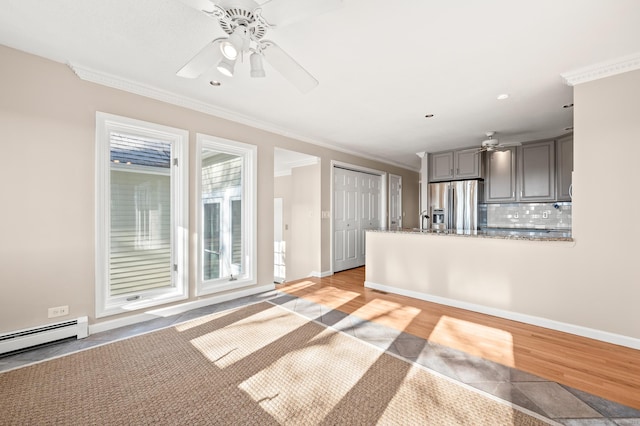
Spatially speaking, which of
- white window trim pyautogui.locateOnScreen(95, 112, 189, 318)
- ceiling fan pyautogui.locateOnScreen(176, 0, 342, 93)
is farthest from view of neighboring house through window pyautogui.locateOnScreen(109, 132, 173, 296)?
ceiling fan pyautogui.locateOnScreen(176, 0, 342, 93)

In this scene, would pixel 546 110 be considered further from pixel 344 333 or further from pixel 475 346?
pixel 344 333

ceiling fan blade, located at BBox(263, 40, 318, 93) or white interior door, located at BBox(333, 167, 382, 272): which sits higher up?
ceiling fan blade, located at BBox(263, 40, 318, 93)

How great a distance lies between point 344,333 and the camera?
271cm

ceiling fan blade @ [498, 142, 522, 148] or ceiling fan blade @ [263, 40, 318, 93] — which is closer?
ceiling fan blade @ [263, 40, 318, 93]

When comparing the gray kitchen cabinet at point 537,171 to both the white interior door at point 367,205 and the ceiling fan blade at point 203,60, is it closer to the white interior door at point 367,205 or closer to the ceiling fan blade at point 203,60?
the white interior door at point 367,205

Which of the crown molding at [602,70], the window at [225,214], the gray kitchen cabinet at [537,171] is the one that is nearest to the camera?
the crown molding at [602,70]

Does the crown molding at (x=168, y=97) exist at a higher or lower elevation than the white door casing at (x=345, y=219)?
higher

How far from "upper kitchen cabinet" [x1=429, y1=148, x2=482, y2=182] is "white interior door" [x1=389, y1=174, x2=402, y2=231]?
1320 millimetres

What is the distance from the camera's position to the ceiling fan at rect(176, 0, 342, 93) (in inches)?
55.3

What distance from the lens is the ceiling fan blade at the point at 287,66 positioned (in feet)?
5.69

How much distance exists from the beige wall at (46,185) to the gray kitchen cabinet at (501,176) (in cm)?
569

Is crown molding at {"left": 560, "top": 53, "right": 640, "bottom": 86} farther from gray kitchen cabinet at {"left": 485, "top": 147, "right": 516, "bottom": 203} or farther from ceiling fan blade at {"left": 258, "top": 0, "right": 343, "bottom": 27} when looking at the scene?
ceiling fan blade at {"left": 258, "top": 0, "right": 343, "bottom": 27}

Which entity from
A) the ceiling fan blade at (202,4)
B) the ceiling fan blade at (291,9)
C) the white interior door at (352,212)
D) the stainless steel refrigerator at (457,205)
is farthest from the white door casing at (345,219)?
the ceiling fan blade at (202,4)

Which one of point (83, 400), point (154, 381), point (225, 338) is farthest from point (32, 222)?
point (225, 338)
